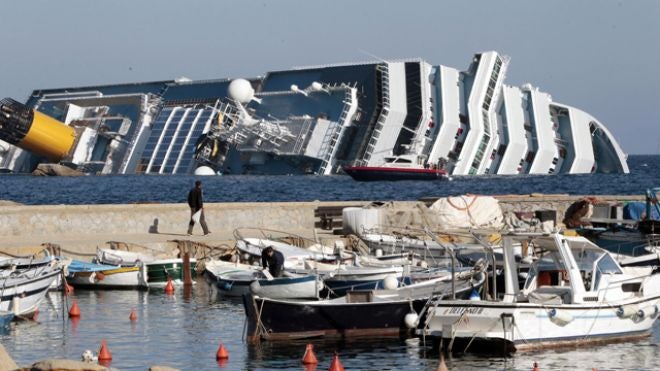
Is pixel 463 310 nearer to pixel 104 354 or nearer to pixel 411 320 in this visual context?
pixel 411 320

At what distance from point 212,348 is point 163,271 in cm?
857

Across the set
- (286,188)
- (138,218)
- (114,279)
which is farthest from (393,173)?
(114,279)

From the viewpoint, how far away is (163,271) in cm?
2781

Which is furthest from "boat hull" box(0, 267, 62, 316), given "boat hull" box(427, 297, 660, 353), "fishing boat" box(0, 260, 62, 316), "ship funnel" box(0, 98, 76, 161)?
"ship funnel" box(0, 98, 76, 161)

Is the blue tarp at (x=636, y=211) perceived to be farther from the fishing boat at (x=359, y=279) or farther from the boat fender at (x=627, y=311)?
the boat fender at (x=627, y=311)

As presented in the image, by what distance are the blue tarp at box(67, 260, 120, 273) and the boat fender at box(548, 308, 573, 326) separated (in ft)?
38.3

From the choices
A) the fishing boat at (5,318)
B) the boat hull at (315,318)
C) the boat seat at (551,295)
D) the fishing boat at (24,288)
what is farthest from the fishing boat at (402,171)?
→ the boat seat at (551,295)

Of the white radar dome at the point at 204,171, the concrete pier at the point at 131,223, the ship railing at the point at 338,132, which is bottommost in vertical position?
the concrete pier at the point at 131,223

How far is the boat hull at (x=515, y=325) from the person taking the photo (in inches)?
723

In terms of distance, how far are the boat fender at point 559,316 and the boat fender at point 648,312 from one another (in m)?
1.47

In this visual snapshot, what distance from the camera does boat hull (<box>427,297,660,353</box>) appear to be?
60.2ft

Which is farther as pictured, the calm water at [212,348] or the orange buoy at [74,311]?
the orange buoy at [74,311]

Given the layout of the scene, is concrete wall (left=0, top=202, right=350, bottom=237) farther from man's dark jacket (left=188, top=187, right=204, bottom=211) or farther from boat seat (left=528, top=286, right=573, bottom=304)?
boat seat (left=528, top=286, right=573, bottom=304)

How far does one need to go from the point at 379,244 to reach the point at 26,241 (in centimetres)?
825
